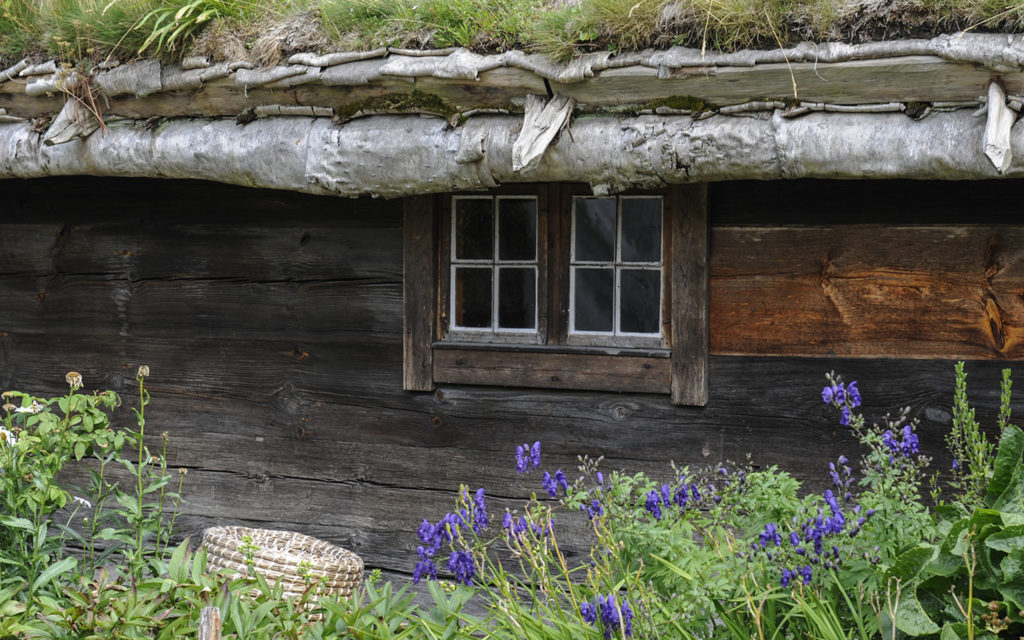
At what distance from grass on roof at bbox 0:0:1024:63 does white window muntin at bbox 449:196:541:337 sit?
0.78m

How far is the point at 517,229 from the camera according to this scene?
4145mm

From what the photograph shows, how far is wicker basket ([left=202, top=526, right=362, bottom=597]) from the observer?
3.60 meters

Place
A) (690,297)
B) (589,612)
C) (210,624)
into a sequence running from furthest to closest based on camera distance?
(690,297)
(210,624)
(589,612)

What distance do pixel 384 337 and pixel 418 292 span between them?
1.01ft

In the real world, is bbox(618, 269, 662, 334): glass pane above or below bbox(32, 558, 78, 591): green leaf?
above

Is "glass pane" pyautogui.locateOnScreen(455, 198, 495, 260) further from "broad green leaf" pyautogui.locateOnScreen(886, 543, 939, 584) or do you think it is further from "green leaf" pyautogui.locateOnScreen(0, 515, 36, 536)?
"broad green leaf" pyautogui.locateOnScreen(886, 543, 939, 584)

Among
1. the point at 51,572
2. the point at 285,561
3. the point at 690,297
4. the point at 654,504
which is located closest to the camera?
the point at 654,504

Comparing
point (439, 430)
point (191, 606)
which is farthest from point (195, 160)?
point (191, 606)

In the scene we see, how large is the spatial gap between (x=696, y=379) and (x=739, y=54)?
128 centimetres

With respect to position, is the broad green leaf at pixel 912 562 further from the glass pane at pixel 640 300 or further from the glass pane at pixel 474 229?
the glass pane at pixel 474 229

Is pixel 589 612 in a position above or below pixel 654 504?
below

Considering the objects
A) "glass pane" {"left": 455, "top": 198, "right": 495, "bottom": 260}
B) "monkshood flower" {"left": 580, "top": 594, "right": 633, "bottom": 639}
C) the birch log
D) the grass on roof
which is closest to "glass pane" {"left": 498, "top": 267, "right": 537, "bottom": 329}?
"glass pane" {"left": 455, "top": 198, "right": 495, "bottom": 260}

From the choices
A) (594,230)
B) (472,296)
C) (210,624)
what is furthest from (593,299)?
(210,624)

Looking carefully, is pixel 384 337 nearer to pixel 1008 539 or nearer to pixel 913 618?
pixel 913 618
